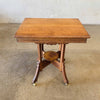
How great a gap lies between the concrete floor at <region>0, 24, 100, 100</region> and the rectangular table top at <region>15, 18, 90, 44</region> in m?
0.70

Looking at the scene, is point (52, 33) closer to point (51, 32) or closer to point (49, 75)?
point (51, 32)

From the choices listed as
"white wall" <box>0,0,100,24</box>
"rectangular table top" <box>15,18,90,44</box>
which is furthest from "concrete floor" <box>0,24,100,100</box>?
"white wall" <box>0,0,100,24</box>

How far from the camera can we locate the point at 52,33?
48.1 inches

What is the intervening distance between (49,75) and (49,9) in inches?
86.5

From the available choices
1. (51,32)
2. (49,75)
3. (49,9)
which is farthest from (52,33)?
(49,9)

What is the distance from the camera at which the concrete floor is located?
4.76 ft

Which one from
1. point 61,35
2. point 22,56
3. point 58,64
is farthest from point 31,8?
point 61,35

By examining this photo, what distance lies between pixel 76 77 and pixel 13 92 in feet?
3.01

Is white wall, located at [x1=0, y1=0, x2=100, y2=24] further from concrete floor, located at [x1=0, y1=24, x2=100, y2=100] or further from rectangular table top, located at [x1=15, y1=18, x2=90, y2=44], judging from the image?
rectangular table top, located at [x1=15, y1=18, x2=90, y2=44]

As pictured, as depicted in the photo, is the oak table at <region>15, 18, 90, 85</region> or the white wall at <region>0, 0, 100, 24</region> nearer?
the oak table at <region>15, 18, 90, 85</region>

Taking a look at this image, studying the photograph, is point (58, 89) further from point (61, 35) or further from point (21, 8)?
point (21, 8)

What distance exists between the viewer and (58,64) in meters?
1.69

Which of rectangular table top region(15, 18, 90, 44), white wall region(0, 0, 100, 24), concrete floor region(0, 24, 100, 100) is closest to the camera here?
rectangular table top region(15, 18, 90, 44)

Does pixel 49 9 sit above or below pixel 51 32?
below
